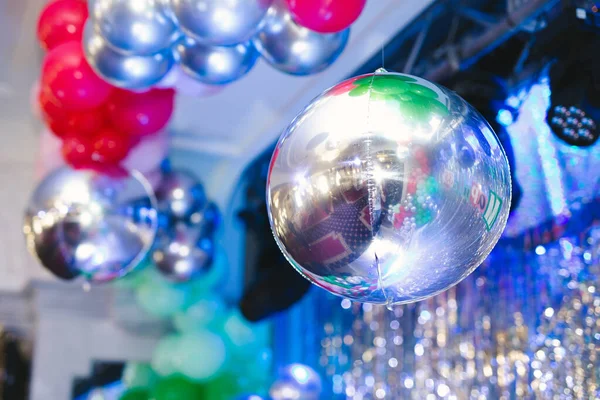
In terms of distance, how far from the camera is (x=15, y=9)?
319 cm

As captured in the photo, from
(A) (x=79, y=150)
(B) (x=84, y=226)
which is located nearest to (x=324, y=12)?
(B) (x=84, y=226)

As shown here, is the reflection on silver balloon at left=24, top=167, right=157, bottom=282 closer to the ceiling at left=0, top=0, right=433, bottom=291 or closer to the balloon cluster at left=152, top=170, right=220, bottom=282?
the balloon cluster at left=152, top=170, right=220, bottom=282

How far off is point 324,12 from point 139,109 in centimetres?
97

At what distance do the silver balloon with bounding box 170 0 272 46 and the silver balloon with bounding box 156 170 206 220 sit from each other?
1.38 metres

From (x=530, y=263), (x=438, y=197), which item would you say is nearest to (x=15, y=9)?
(x=530, y=263)

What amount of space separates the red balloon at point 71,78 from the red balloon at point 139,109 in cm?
11

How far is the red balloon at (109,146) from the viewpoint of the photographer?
2.56m

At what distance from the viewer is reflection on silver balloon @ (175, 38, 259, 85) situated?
201 cm

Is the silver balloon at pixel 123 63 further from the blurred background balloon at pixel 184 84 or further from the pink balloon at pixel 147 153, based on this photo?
the pink balloon at pixel 147 153

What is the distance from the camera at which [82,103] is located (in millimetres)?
2377

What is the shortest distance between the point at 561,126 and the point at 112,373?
9.73ft

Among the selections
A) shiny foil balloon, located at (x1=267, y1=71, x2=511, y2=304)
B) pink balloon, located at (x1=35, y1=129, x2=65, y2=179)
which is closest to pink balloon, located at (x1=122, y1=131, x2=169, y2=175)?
pink balloon, located at (x1=35, y1=129, x2=65, y2=179)

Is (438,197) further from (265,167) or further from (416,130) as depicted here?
(265,167)

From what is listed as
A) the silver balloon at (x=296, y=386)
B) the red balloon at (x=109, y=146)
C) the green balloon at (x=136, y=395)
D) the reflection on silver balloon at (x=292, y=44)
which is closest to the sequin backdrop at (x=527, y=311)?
the silver balloon at (x=296, y=386)
